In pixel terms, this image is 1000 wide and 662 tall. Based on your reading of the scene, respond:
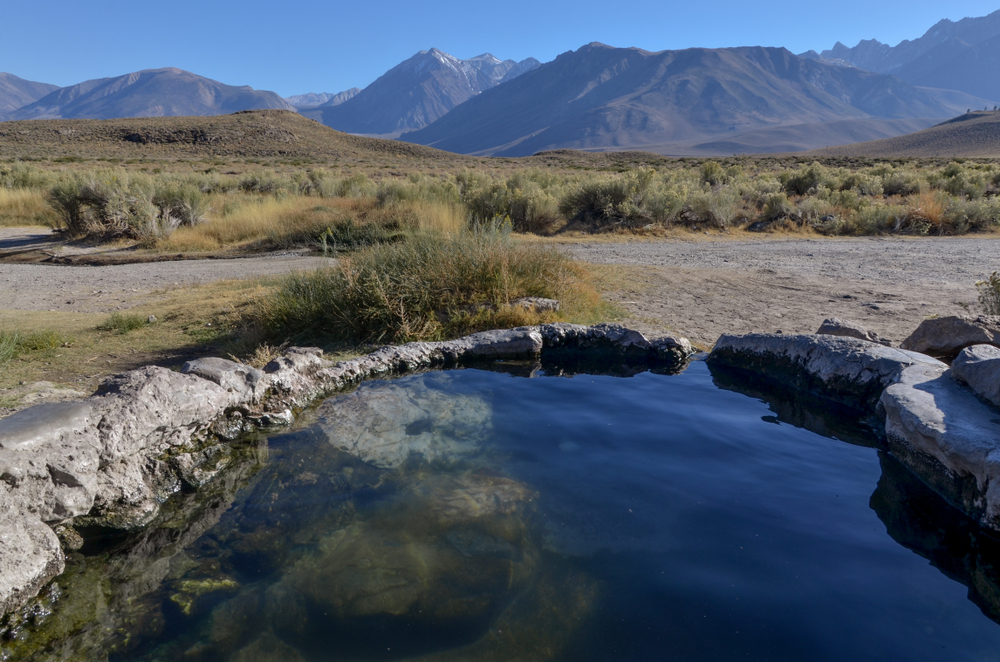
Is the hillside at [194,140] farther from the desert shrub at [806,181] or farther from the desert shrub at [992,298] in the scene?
the desert shrub at [992,298]

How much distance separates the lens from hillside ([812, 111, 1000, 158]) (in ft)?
314

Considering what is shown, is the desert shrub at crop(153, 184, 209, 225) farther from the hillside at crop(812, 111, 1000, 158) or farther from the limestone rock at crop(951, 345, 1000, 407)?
the hillside at crop(812, 111, 1000, 158)

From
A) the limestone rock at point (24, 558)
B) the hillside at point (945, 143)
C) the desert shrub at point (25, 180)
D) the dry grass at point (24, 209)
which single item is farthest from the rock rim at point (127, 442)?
the hillside at point (945, 143)

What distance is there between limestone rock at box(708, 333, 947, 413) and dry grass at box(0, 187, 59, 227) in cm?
1948

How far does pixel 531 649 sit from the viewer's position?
234 centimetres

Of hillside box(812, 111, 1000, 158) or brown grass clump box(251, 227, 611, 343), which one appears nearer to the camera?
brown grass clump box(251, 227, 611, 343)

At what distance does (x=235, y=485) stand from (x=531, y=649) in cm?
213

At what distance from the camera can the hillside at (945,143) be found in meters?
95.6

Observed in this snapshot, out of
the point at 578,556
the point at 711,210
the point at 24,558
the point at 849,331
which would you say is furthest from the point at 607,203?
the point at 24,558

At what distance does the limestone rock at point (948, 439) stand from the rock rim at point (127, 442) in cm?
396

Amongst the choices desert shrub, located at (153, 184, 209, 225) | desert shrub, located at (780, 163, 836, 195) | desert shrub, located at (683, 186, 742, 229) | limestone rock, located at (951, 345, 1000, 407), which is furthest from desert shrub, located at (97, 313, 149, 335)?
desert shrub, located at (780, 163, 836, 195)

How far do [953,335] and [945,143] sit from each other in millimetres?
124073

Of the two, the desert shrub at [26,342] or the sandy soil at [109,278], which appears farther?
the sandy soil at [109,278]

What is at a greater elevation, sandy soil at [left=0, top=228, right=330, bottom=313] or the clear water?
the clear water
